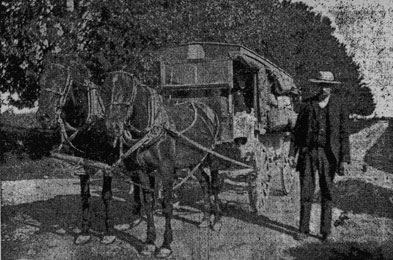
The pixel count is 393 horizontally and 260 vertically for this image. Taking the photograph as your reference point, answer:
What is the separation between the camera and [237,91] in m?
9.03

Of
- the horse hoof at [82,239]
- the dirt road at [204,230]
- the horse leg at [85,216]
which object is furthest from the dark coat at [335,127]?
the horse hoof at [82,239]

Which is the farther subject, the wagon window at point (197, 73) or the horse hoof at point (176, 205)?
the horse hoof at point (176, 205)

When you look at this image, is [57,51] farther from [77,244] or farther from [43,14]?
[77,244]

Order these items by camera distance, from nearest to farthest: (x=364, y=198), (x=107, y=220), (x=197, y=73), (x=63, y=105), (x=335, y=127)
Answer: (x=63, y=105), (x=335, y=127), (x=107, y=220), (x=197, y=73), (x=364, y=198)

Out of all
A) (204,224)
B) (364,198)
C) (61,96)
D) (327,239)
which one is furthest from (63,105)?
(364,198)

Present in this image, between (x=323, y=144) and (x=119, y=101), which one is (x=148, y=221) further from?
(x=323, y=144)

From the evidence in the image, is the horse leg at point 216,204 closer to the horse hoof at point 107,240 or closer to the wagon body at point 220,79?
the wagon body at point 220,79

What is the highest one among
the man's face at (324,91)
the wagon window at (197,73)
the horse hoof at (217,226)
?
the wagon window at (197,73)

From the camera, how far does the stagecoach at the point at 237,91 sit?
7.95 meters

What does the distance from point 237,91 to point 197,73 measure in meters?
1.14

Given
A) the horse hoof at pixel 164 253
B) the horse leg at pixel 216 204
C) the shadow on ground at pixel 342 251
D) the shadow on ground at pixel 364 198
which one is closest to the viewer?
the shadow on ground at pixel 342 251

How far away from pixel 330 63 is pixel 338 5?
705 centimetres

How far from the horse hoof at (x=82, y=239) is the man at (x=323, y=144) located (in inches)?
115

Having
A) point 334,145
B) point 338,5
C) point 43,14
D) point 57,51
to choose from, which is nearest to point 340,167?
point 334,145
